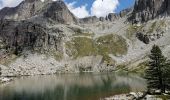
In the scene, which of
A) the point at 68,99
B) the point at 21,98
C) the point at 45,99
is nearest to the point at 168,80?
the point at 68,99

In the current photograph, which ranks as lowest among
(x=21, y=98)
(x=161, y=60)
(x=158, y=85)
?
(x=21, y=98)

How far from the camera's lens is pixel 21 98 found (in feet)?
436

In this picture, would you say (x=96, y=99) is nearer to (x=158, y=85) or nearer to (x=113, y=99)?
(x=113, y=99)

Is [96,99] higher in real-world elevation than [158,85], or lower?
lower

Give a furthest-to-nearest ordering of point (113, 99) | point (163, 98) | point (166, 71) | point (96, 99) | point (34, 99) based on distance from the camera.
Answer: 1. point (34, 99)
2. point (96, 99)
3. point (113, 99)
4. point (166, 71)
5. point (163, 98)

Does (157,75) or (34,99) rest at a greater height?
(157,75)

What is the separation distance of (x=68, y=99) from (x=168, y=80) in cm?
4573

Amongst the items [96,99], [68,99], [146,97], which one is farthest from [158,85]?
[68,99]

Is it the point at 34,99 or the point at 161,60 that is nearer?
the point at 161,60

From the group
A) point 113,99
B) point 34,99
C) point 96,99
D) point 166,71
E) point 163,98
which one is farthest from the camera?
point 34,99

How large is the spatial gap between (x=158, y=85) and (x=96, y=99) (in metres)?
32.0

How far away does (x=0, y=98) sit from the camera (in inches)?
5089

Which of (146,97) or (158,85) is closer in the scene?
(146,97)

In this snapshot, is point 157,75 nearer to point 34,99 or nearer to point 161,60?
point 161,60
